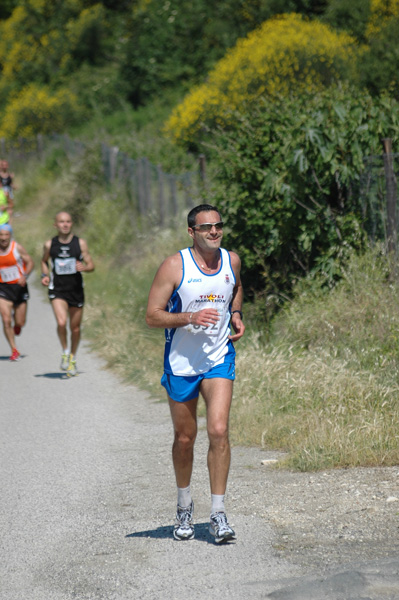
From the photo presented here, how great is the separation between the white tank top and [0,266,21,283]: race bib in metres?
6.97

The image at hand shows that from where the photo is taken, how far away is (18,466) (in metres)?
7.55

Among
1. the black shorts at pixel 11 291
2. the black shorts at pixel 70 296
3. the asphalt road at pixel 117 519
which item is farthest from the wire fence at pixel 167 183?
the asphalt road at pixel 117 519

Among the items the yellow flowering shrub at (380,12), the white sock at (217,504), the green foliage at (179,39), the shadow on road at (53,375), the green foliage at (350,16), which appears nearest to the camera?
the white sock at (217,504)

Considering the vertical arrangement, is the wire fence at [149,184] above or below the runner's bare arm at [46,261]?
above

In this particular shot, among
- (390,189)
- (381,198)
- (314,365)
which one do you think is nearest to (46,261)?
(381,198)

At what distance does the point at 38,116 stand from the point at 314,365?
3042cm

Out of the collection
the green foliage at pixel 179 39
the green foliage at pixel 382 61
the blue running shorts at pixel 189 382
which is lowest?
the blue running shorts at pixel 189 382

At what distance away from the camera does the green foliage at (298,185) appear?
1069cm

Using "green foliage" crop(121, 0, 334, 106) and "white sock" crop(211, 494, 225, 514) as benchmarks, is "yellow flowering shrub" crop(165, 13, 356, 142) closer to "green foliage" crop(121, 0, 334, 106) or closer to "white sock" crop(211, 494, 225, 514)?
"green foliage" crop(121, 0, 334, 106)

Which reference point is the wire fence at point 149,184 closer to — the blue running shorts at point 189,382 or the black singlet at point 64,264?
the black singlet at point 64,264

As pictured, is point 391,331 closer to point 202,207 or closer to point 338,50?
point 202,207

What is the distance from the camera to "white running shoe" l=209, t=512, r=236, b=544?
5301mm

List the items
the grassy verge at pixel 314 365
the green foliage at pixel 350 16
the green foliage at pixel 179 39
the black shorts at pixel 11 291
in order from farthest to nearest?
the green foliage at pixel 179 39
the green foliage at pixel 350 16
the black shorts at pixel 11 291
the grassy verge at pixel 314 365

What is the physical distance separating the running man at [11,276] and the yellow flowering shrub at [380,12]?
14264 mm
